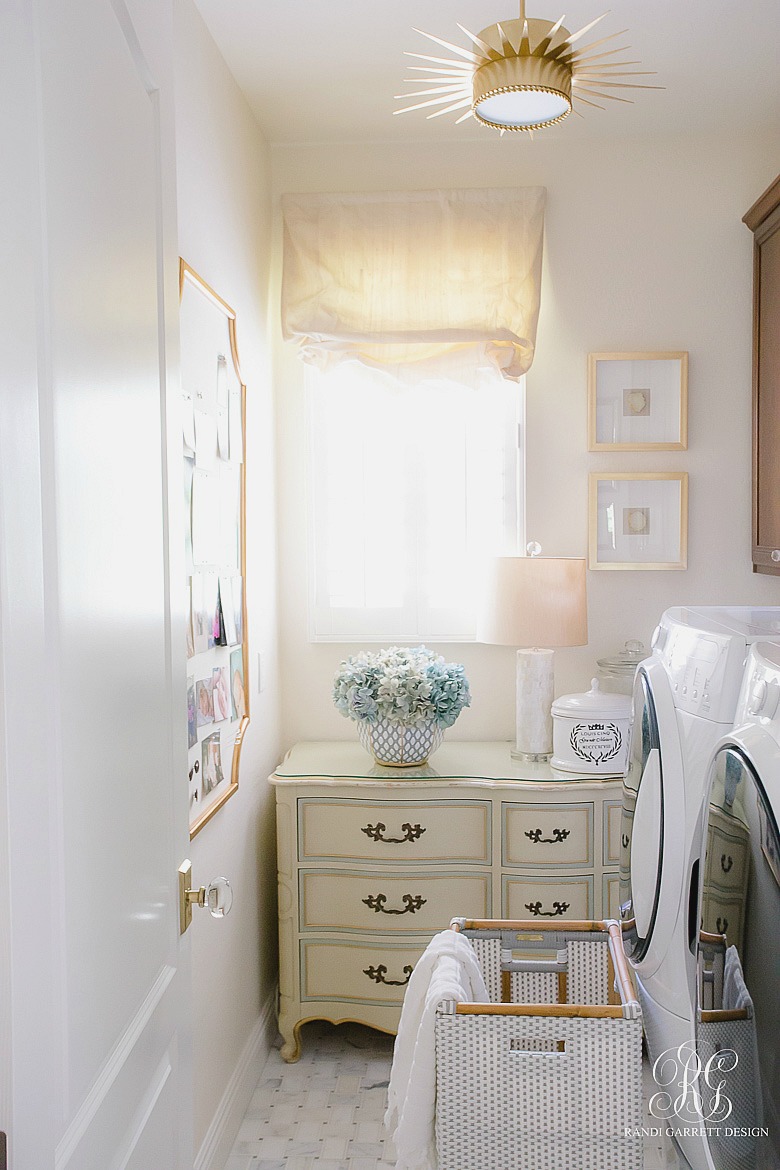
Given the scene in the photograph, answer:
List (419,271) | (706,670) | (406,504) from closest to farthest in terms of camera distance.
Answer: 1. (706,670)
2. (419,271)
3. (406,504)

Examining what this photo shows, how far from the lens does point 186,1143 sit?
4.39 ft

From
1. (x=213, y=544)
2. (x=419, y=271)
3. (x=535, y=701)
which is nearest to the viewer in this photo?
(x=213, y=544)

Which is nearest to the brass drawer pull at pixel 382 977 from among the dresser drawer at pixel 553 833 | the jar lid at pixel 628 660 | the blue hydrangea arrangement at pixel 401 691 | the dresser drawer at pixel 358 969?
the dresser drawer at pixel 358 969

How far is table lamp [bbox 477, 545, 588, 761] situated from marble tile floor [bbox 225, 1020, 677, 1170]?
987 millimetres

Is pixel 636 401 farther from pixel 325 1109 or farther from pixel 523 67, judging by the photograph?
pixel 325 1109

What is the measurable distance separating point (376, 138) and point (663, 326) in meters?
1.06

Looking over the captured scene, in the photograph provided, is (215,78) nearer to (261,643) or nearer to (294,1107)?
(261,643)

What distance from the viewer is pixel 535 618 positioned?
2.80 meters

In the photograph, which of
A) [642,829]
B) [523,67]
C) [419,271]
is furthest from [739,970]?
[419,271]

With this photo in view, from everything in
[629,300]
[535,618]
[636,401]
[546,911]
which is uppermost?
[629,300]

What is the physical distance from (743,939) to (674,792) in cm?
47

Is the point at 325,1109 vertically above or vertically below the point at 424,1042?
below

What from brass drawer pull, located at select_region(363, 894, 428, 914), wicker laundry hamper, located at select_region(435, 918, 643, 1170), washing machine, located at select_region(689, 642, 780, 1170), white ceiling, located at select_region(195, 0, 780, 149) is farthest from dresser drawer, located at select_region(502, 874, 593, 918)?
white ceiling, located at select_region(195, 0, 780, 149)

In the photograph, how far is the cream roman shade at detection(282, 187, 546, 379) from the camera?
3002 millimetres
